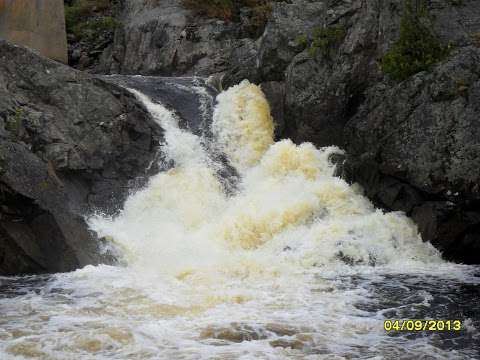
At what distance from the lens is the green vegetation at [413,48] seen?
14.4 metres

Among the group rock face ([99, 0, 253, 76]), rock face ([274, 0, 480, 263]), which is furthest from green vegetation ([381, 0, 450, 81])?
rock face ([99, 0, 253, 76])

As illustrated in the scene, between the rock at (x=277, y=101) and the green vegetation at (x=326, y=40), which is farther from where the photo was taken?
the rock at (x=277, y=101)

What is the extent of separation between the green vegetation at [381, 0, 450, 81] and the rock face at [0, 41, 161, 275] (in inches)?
235

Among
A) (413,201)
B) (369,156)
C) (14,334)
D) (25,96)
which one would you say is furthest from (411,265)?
(25,96)

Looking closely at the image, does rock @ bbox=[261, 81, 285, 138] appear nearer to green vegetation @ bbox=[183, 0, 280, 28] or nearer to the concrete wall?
the concrete wall

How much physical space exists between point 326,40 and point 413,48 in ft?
9.13

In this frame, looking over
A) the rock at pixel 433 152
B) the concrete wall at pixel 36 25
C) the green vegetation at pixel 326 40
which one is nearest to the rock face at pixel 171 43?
the concrete wall at pixel 36 25

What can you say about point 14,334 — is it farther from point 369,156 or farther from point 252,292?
point 369,156

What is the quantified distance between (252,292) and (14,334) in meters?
3.62

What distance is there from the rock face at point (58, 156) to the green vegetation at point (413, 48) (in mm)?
5963

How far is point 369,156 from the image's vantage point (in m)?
14.0

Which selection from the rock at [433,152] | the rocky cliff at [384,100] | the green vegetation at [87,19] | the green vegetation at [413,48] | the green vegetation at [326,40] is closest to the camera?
the rock at [433,152]
